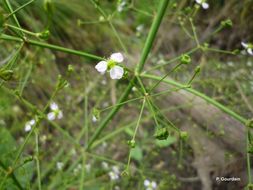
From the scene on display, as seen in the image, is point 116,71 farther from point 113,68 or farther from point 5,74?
point 5,74

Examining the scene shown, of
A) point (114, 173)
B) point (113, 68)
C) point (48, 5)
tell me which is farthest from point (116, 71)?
point (114, 173)

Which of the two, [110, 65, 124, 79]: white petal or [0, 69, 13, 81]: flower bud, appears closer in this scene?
[0, 69, 13, 81]: flower bud

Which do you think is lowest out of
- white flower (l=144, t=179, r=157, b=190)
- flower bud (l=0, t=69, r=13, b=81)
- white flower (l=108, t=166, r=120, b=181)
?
flower bud (l=0, t=69, r=13, b=81)

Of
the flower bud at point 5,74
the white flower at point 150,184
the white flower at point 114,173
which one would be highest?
the white flower at point 114,173

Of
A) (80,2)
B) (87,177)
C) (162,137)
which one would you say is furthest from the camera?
(80,2)

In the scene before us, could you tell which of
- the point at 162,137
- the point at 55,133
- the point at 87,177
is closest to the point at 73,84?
the point at 55,133

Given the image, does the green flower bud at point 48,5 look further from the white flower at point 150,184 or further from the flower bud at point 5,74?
the white flower at point 150,184

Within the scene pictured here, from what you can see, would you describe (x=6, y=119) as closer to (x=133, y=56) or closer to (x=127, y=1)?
(x=133, y=56)

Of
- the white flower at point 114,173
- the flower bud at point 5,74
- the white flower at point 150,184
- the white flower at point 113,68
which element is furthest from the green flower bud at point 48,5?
the white flower at point 114,173

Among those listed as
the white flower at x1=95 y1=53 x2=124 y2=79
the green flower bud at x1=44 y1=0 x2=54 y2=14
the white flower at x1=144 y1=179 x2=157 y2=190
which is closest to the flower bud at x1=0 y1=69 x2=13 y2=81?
the green flower bud at x1=44 y1=0 x2=54 y2=14

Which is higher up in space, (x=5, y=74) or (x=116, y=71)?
(x=116, y=71)

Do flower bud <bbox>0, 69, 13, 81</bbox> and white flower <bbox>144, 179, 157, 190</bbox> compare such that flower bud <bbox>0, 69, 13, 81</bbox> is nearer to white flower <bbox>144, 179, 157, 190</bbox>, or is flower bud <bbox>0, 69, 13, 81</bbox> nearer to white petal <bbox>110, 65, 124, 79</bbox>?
white petal <bbox>110, 65, 124, 79</bbox>
